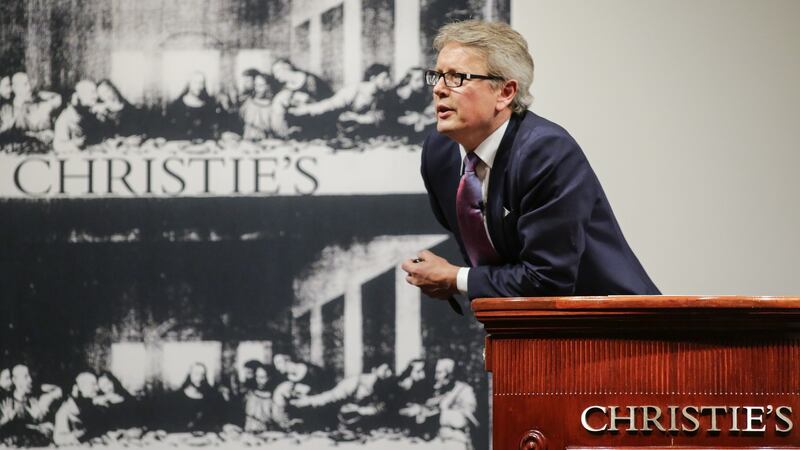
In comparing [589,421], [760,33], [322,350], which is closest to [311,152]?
[322,350]

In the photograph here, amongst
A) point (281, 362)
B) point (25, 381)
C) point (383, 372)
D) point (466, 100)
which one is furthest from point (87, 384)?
point (466, 100)

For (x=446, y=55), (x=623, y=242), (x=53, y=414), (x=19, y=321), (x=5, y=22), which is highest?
(x=5, y=22)

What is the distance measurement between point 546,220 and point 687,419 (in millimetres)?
485

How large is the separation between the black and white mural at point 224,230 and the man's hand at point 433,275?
147cm

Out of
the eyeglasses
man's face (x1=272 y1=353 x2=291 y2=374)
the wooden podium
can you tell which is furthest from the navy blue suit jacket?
man's face (x1=272 y1=353 x2=291 y2=374)

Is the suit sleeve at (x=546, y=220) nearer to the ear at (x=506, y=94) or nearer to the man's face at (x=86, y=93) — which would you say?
the ear at (x=506, y=94)

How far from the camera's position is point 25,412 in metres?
3.66

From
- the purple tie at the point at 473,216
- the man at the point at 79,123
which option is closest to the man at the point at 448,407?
the man at the point at 79,123

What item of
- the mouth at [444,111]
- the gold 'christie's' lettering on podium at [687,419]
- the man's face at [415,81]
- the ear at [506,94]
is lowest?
the gold 'christie's' lettering on podium at [687,419]

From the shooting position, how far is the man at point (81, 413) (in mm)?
3641

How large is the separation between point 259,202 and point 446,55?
162cm

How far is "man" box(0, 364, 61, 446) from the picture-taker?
365 cm

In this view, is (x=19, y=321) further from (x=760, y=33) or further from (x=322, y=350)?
(x=760, y=33)

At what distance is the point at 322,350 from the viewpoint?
11.8 feet
